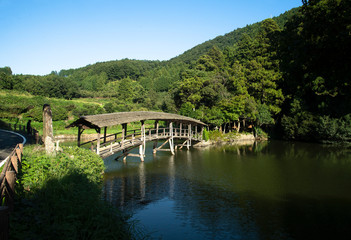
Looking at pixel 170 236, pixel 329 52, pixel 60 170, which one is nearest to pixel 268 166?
pixel 329 52

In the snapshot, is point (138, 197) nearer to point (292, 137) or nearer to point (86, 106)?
point (292, 137)

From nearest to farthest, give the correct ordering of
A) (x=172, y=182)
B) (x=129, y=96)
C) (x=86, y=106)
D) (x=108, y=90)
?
1. (x=172, y=182)
2. (x=86, y=106)
3. (x=129, y=96)
4. (x=108, y=90)

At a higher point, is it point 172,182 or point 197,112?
point 197,112

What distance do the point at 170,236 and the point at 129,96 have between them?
67.5m

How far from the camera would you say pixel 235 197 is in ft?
48.6

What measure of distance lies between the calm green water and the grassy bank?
3.07 metres

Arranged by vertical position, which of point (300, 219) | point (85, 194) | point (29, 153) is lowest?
point (300, 219)

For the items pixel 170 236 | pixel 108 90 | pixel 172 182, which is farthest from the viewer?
pixel 108 90

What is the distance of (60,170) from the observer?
10.3m

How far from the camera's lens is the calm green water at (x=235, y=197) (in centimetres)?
1091

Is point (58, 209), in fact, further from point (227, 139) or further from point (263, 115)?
point (263, 115)

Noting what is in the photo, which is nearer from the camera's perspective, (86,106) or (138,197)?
(138,197)

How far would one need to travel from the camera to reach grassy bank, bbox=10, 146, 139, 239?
656 centimetres

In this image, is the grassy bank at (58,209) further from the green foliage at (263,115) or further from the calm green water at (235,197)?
A: the green foliage at (263,115)
